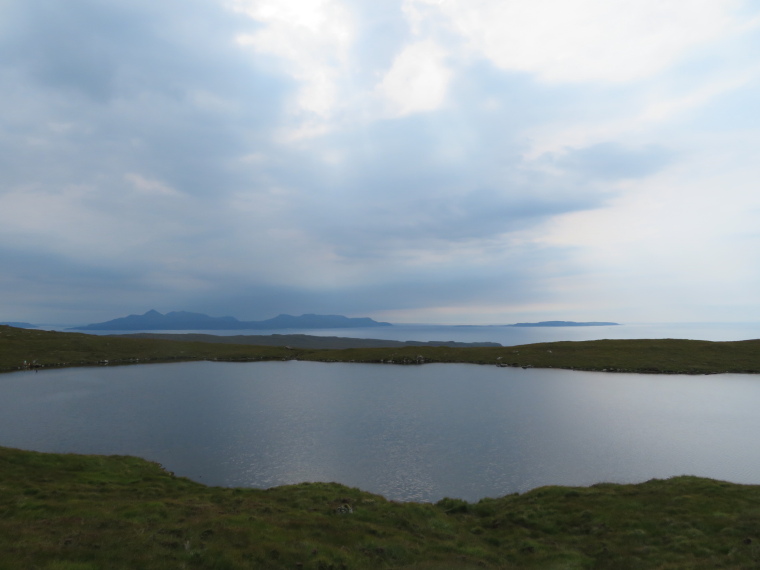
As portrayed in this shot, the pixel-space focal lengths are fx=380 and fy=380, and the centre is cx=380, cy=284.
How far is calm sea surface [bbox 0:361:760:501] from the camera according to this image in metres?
30.8

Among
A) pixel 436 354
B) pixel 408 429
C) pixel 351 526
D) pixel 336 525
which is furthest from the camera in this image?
pixel 436 354

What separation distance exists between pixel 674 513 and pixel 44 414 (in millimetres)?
64417

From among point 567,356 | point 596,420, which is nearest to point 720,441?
point 596,420

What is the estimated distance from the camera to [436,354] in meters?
122

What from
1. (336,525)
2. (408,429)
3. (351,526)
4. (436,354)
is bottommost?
(408,429)

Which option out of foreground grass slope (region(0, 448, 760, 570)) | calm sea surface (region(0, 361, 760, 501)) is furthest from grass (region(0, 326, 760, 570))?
calm sea surface (region(0, 361, 760, 501))

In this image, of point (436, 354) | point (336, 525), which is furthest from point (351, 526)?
point (436, 354)

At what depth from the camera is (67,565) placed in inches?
459

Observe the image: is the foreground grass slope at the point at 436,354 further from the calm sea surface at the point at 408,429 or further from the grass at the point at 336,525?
the grass at the point at 336,525

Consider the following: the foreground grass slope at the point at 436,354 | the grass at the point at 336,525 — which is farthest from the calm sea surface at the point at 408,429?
the foreground grass slope at the point at 436,354

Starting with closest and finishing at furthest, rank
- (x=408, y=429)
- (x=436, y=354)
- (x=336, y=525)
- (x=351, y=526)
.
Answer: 1. (x=336, y=525)
2. (x=351, y=526)
3. (x=408, y=429)
4. (x=436, y=354)

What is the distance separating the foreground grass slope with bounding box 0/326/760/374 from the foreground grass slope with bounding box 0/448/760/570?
82100 mm

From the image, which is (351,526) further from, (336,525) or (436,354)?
(436,354)

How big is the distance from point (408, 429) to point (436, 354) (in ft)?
267
